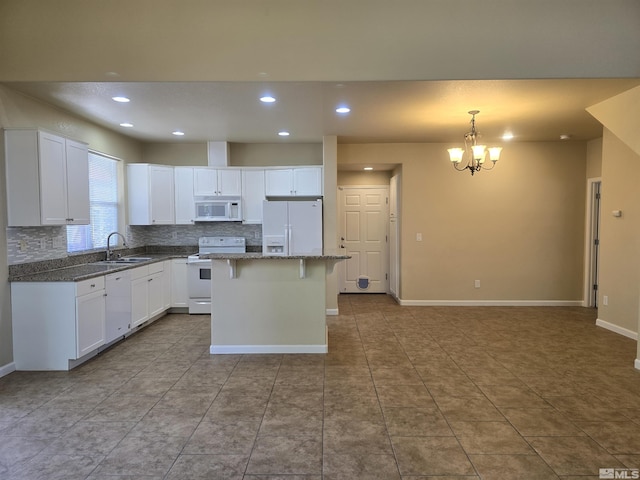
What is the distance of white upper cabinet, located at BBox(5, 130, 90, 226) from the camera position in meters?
3.53

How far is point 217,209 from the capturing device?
606 centimetres

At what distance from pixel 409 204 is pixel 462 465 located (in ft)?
14.7

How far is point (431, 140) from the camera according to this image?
Result: 236 inches

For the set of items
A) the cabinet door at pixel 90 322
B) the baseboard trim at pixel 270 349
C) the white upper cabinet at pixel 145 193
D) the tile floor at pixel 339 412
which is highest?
the white upper cabinet at pixel 145 193

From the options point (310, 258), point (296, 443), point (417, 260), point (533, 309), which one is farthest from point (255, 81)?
point (533, 309)

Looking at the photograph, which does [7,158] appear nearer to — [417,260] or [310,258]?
[310,258]

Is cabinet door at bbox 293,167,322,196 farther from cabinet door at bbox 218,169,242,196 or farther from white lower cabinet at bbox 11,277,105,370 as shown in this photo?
white lower cabinet at bbox 11,277,105,370

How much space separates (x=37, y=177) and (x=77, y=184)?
573 millimetres

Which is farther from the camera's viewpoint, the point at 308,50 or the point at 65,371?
the point at 65,371

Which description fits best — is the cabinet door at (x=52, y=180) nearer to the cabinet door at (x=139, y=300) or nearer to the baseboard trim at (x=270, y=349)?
the cabinet door at (x=139, y=300)

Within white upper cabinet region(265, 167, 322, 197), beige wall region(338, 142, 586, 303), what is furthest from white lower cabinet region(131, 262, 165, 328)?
beige wall region(338, 142, 586, 303)

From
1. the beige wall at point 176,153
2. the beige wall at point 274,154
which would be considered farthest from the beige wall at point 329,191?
the beige wall at point 176,153

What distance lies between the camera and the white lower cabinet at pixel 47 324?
358 centimetres

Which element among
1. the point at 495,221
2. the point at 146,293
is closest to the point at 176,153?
the point at 146,293
